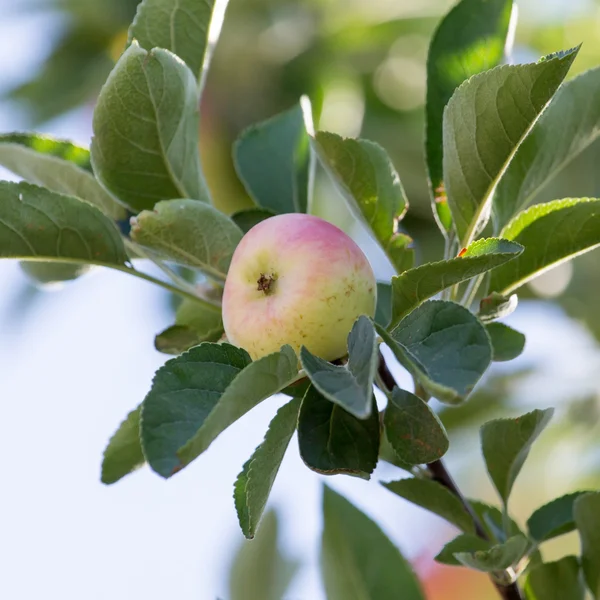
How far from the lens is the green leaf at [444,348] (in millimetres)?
504

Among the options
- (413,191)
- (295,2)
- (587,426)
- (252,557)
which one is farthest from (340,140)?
(295,2)

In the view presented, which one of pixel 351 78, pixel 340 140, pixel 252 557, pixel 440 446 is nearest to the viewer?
pixel 440 446

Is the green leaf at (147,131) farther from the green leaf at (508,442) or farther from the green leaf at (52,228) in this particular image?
the green leaf at (508,442)

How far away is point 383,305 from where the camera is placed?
0.81m

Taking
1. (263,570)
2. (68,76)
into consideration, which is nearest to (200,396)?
(263,570)

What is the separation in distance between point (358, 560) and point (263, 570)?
331 mm

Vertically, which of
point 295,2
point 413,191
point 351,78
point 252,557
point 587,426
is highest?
point 295,2

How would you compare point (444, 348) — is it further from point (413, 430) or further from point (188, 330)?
point (188, 330)

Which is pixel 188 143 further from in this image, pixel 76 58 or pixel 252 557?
pixel 76 58

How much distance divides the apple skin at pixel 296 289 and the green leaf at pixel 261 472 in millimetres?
52

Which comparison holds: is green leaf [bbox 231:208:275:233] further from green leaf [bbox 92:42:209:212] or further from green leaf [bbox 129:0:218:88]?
green leaf [bbox 129:0:218:88]

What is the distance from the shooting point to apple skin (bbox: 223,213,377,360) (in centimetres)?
63

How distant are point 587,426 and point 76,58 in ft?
5.27

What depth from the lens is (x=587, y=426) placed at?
1.99m
